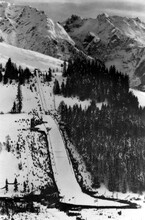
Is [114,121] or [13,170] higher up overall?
[114,121]

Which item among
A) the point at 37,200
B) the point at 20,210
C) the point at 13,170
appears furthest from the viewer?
the point at 13,170

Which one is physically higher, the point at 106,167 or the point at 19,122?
the point at 19,122

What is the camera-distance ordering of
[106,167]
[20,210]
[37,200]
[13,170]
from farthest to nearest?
[106,167], [13,170], [37,200], [20,210]

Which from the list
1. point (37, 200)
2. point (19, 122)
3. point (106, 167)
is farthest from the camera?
point (19, 122)

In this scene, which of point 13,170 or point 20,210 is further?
point 13,170

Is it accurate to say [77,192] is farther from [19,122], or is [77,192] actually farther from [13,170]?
[19,122]

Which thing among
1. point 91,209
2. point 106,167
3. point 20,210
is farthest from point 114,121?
point 20,210

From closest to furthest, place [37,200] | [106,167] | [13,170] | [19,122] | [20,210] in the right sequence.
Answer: [20,210], [37,200], [13,170], [106,167], [19,122]

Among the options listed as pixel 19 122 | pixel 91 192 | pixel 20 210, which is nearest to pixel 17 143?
pixel 19 122

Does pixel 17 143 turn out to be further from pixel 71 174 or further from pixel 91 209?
pixel 91 209
